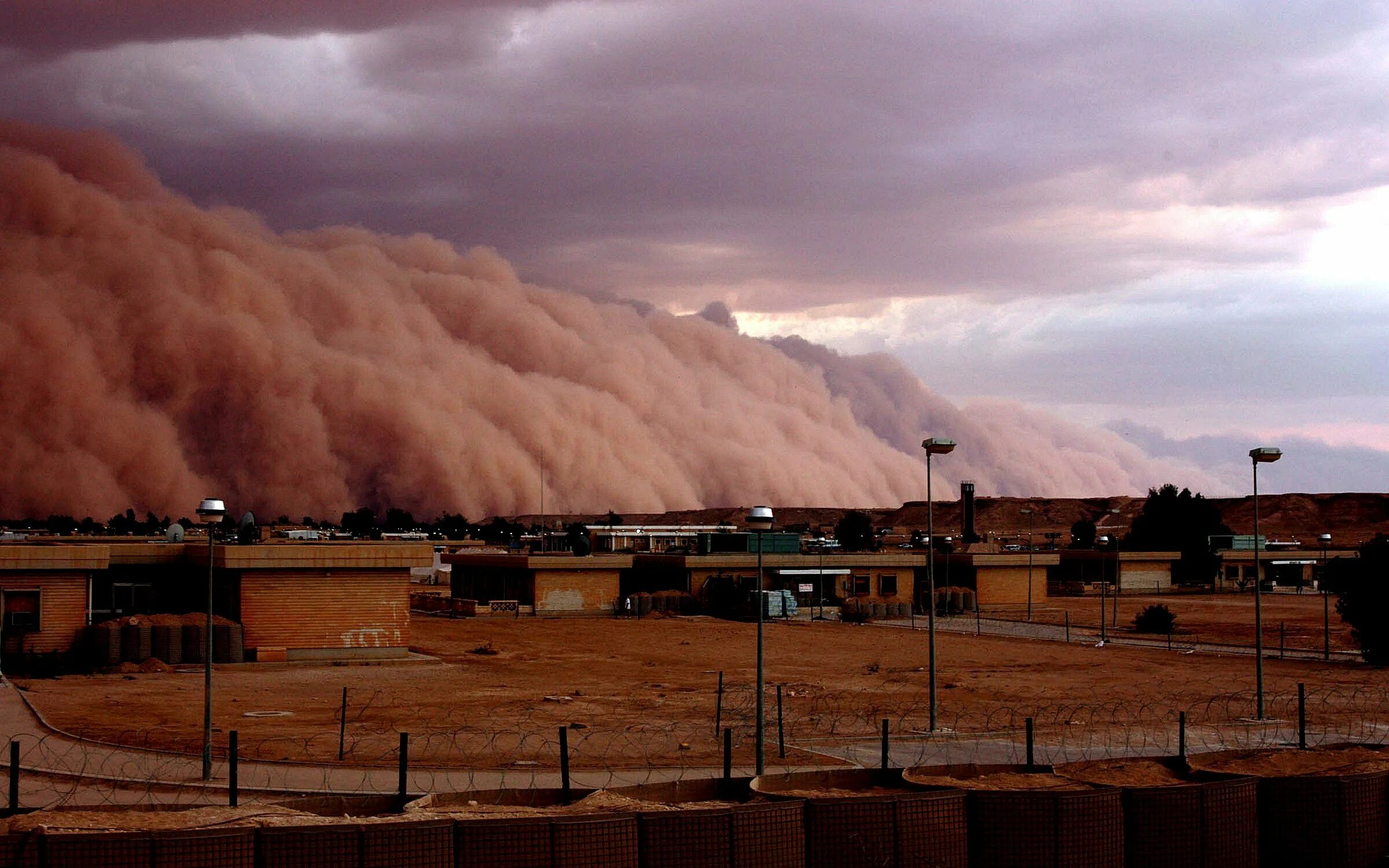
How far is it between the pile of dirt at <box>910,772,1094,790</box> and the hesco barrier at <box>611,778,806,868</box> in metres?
3.31

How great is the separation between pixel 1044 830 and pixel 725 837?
3284 mm

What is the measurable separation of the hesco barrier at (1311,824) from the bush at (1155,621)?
3605cm

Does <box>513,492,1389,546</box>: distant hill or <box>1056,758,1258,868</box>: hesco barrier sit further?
<box>513,492,1389,546</box>: distant hill

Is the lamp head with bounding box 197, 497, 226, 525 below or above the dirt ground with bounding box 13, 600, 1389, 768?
above

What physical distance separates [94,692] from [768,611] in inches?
1233

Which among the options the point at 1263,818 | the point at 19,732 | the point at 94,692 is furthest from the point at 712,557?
the point at 1263,818

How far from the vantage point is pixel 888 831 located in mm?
12938

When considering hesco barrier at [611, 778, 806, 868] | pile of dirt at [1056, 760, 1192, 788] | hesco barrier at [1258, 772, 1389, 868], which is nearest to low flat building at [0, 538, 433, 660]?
pile of dirt at [1056, 760, 1192, 788]

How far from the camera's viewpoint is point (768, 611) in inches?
2192

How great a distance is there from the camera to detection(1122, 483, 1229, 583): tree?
281 ft

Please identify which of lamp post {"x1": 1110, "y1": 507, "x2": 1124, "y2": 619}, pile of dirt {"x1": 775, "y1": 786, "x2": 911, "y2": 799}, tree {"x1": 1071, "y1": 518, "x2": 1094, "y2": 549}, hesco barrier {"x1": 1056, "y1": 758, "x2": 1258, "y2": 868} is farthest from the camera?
tree {"x1": 1071, "y1": 518, "x2": 1094, "y2": 549}

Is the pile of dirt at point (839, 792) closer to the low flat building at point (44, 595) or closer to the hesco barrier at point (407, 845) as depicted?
the hesco barrier at point (407, 845)

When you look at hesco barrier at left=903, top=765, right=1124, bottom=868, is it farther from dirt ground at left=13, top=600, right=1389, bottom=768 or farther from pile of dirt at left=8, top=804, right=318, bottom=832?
dirt ground at left=13, top=600, right=1389, bottom=768

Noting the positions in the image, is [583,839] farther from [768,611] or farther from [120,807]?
[768,611]
